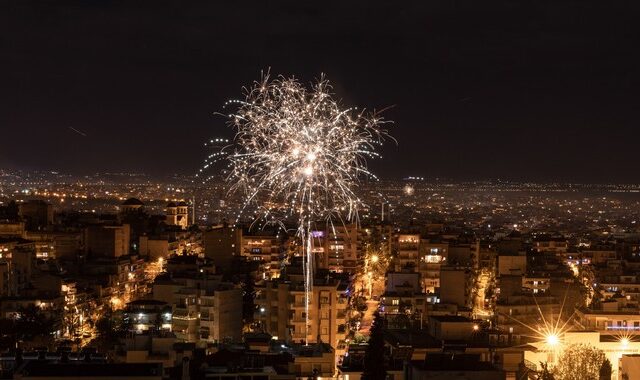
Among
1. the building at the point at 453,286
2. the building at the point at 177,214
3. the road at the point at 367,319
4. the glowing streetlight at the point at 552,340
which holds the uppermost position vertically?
the building at the point at 177,214

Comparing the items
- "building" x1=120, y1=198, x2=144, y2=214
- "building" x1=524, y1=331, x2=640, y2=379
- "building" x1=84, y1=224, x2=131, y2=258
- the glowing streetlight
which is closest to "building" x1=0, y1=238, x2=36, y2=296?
"building" x1=84, y1=224, x2=131, y2=258

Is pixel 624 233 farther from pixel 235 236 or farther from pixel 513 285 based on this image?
pixel 513 285

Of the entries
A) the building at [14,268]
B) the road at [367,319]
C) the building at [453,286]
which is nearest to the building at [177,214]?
the building at [14,268]

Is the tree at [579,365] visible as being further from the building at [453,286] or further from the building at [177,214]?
the building at [177,214]

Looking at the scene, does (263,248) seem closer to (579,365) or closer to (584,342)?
(584,342)

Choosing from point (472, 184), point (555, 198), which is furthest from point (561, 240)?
point (555, 198)

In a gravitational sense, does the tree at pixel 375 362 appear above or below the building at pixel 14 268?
below
